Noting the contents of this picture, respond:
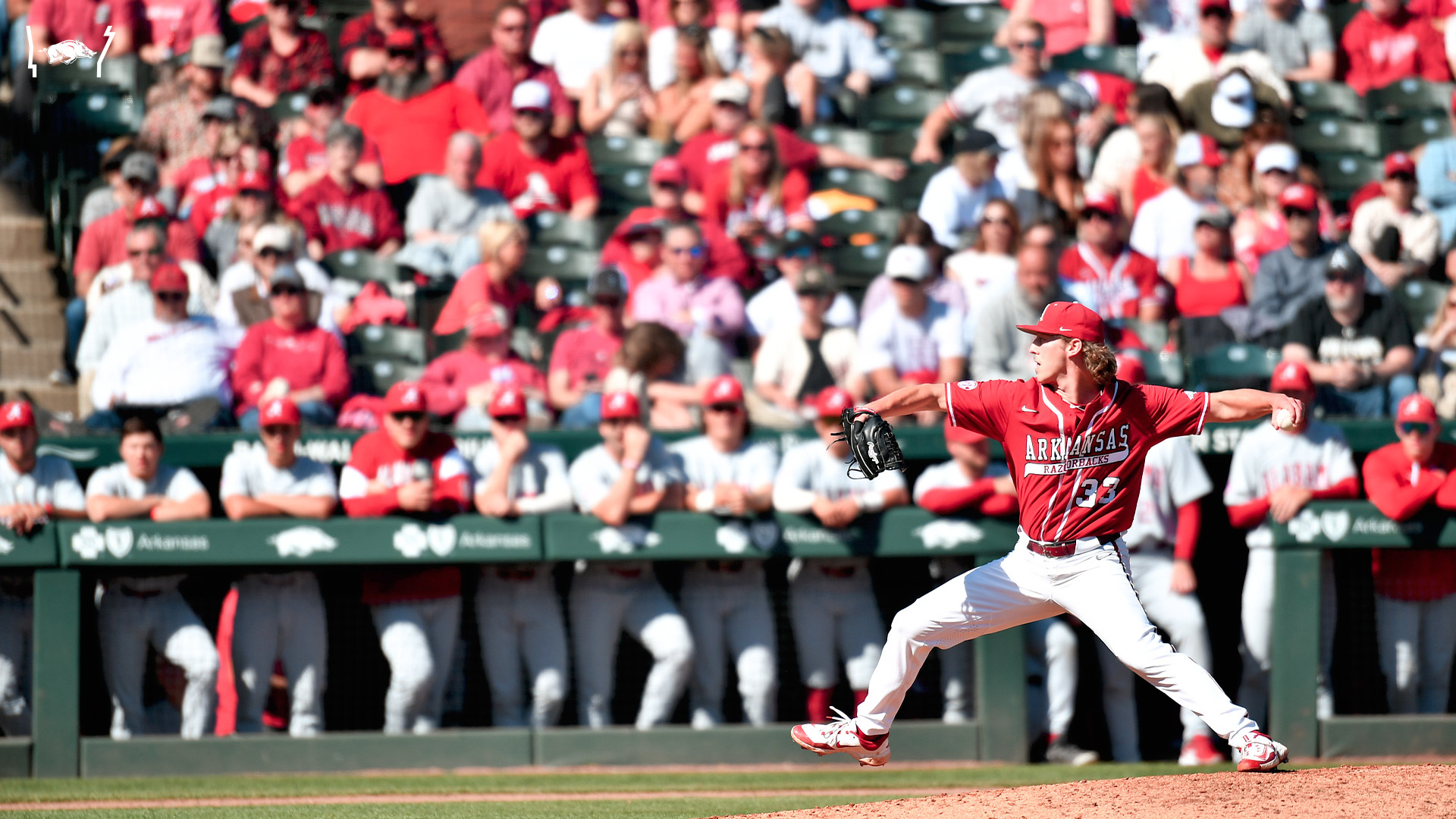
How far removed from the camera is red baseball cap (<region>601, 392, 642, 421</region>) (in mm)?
6551

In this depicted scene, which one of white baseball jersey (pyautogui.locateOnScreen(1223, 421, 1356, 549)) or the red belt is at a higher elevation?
white baseball jersey (pyautogui.locateOnScreen(1223, 421, 1356, 549))

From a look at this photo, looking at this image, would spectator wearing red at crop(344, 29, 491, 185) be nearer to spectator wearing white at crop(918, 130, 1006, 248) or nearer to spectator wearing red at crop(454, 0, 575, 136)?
spectator wearing red at crop(454, 0, 575, 136)

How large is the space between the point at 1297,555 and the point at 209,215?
19.9ft

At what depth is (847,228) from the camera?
360 inches

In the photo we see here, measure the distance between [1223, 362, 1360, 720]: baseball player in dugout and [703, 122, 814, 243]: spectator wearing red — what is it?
3.11 m

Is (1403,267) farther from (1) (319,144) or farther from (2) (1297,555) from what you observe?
(1) (319,144)

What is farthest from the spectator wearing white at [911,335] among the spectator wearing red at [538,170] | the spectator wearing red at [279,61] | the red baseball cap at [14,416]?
the spectator wearing red at [279,61]

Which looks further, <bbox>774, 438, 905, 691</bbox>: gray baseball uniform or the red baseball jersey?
<bbox>774, 438, 905, 691</bbox>: gray baseball uniform

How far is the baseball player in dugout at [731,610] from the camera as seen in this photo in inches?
255

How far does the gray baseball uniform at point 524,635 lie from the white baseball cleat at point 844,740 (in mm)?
1621

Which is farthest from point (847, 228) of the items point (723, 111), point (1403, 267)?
point (1403, 267)

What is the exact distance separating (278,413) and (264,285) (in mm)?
1981

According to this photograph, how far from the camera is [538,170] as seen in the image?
30.1ft

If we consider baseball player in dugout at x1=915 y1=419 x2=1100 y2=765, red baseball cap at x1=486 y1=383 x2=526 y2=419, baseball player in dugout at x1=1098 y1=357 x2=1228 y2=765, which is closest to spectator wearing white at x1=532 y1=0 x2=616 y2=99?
red baseball cap at x1=486 y1=383 x2=526 y2=419
